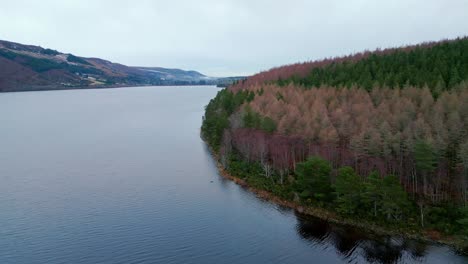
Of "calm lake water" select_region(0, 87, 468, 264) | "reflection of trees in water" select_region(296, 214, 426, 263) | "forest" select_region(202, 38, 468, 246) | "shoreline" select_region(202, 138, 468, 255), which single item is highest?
"forest" select_region(202, 38, 468, 246)

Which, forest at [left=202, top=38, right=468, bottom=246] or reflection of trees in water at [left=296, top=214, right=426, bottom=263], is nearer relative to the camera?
reflection of trees in water at [left=296, top=214, right=426, bottom=263]

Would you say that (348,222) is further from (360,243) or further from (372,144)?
(372,144)

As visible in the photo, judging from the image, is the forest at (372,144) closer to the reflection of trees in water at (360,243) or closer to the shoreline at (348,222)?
the shoreline at (348,222)

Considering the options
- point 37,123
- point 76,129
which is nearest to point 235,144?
point 76,129

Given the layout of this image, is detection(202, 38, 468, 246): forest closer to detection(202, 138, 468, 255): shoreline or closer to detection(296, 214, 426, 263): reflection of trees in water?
detection(202, 138, 468, 255): shoreline

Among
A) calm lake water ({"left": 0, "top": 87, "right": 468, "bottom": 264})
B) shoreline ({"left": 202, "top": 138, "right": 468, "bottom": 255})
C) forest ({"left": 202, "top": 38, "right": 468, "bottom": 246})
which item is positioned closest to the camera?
calm lake water ({"left": 0, "top": 87, "right": 468, "bottom": 264})

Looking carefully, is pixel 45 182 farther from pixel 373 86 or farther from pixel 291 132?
pixel 373 86

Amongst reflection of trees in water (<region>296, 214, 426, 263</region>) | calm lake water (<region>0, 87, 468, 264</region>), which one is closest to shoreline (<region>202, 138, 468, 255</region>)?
reflection of trees in water (<region>296, 214, 426, 263</region>)
